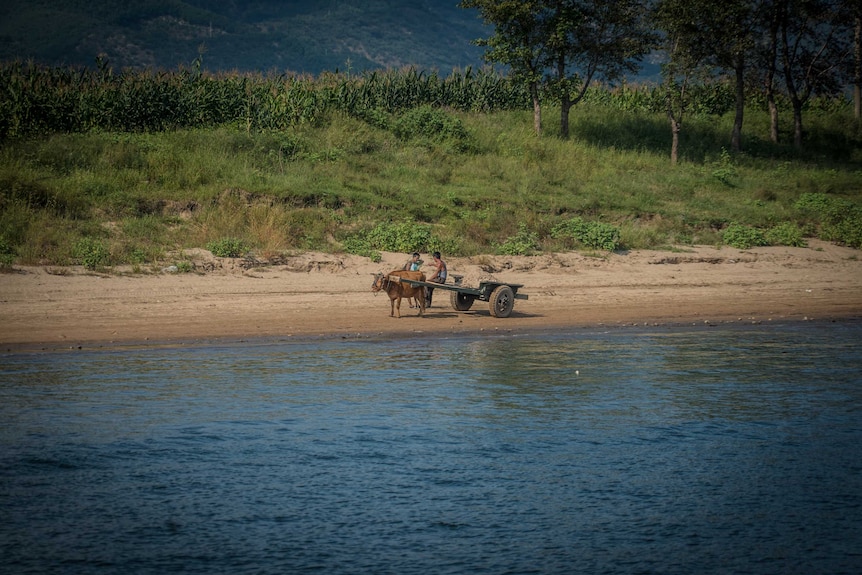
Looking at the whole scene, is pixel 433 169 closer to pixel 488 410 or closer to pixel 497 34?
pixel 497 34

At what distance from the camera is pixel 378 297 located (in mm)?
18703

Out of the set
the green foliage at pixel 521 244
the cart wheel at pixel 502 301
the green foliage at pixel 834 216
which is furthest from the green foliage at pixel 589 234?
the green foliage at pixel 834 216

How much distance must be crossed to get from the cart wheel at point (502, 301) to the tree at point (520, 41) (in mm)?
16844

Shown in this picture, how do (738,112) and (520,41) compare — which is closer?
(520,41)

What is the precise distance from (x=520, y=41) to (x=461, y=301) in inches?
708

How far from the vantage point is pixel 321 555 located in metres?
7.55

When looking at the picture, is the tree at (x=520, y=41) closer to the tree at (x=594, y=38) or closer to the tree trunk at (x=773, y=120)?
the tree at (x=594, y=38)

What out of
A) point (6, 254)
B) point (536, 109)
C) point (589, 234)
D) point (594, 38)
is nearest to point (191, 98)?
point (536, 109)

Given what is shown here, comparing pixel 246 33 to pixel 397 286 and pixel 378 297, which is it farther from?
pixel 397 286

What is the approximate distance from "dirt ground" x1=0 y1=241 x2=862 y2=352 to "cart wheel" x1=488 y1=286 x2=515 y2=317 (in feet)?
0.63

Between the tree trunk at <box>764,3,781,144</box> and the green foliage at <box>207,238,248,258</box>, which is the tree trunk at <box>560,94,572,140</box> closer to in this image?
the tree trunk at <box>764,3,781,144</box>

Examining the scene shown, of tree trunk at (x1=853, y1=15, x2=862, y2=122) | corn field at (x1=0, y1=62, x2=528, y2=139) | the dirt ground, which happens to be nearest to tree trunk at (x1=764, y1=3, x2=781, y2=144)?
tree trunk at (x1=853, y1=15, x2=862, y2=122)

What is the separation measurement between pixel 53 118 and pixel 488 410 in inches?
779

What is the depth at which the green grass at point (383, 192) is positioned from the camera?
2009cm
